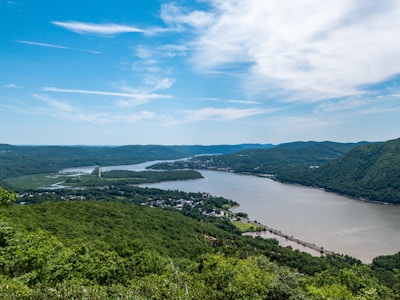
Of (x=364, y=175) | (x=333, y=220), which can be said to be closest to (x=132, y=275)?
(x=333, y=220)

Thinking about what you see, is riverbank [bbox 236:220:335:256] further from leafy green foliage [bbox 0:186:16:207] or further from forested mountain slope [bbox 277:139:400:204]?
forested mountain slope [bbox 277:139:400:204]

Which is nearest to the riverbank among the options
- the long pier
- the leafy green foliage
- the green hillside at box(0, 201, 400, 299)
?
the long pier

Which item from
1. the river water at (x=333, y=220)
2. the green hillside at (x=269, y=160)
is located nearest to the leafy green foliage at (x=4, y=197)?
the river water at (x=333, y=220)

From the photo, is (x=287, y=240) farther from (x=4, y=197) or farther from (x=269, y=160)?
(x=269, y=160)

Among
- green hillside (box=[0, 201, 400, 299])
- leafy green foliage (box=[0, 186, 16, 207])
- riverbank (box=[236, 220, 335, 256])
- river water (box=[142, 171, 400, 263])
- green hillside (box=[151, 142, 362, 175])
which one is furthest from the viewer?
green hillside (box=[151, 142, 362, 175])

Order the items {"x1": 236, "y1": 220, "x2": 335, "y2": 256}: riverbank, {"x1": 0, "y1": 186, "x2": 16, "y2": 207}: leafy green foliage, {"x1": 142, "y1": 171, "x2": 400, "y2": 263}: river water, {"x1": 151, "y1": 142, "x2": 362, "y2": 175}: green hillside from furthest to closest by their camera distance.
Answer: {"x1": 151, "y1": 142, "x2": 362, "y2": 175}: green hillside → {"x1": 142, "y1": 171, "x2": 400, "y2": 263}: river water → {"x1": 236, "y1": 220, "x2": 335, "y2": 256}: riverbank → {"x1": 0, "y1": 186, "x2": 16, "y2": 207}: leafy green foliage

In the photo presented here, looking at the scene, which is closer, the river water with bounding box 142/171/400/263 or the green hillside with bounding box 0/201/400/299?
the green hillside with bounding box 0/201/400/299
